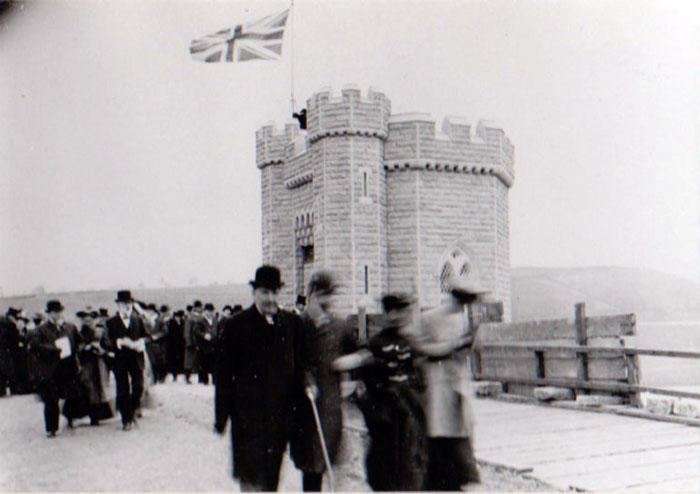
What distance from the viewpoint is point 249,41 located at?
31.8 ft

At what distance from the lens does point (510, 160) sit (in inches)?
1007

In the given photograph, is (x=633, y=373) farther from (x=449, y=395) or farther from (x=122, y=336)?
(x=122, y=336)

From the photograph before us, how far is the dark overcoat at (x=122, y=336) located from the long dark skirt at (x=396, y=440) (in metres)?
5.21

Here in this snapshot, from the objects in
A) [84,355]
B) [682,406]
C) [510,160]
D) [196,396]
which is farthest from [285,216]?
[682,406]

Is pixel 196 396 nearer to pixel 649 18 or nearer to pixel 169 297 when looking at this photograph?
pixel 649 18

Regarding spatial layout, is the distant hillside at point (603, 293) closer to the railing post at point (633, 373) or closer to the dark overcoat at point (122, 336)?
the railing post at point (633, 373)

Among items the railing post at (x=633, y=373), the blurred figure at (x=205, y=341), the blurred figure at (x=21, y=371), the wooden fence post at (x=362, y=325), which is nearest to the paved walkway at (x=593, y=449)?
the railing post at (x=633, y=373)

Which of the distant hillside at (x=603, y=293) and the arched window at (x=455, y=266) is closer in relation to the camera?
the arched window at (x=455, y=266)

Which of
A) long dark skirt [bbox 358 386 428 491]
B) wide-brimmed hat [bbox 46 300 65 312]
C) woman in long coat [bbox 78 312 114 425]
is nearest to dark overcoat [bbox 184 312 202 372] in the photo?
woman in long coat [bbox 78 312 114 425]

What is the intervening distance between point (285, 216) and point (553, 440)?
772 inches

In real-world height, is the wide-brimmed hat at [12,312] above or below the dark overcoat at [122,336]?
→ above

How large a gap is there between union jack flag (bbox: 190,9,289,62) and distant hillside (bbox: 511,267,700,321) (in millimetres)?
43204

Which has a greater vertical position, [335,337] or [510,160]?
[510,160]

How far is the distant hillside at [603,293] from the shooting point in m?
54.7
